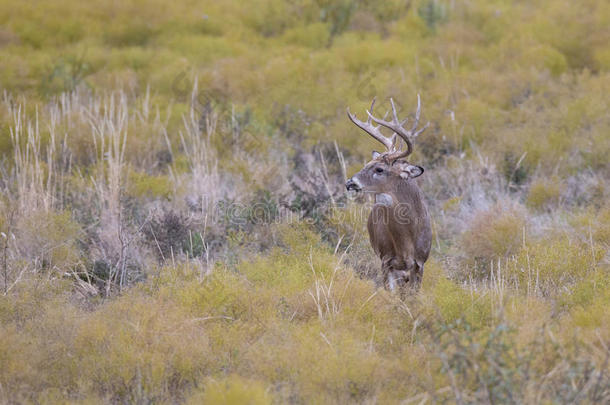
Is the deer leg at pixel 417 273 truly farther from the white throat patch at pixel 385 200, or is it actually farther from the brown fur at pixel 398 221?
the white throat patch at pixel 385 200

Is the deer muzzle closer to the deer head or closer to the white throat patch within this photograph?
the deer head

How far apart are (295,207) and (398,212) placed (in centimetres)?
216

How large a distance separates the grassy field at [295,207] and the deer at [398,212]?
30cm

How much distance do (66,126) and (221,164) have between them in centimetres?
260

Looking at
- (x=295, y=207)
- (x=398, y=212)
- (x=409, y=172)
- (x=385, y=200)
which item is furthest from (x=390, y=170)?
(x=295, y=207)

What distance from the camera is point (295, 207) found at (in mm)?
8617

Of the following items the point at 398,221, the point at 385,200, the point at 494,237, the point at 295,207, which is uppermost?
the point at 385,200

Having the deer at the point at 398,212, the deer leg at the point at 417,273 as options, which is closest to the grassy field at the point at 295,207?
the deer leg at the point at 417,273

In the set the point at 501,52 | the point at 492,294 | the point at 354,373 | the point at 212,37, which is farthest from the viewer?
the point at 212,37

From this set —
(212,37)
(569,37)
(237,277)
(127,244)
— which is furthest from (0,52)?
(569,37)

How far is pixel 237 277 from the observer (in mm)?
6543

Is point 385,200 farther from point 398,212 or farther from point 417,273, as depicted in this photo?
point 417,273

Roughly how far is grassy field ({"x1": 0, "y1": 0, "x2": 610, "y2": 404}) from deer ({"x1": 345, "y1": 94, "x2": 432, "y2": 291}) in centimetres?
30

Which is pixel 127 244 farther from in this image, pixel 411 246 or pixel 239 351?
pixel 411 246
